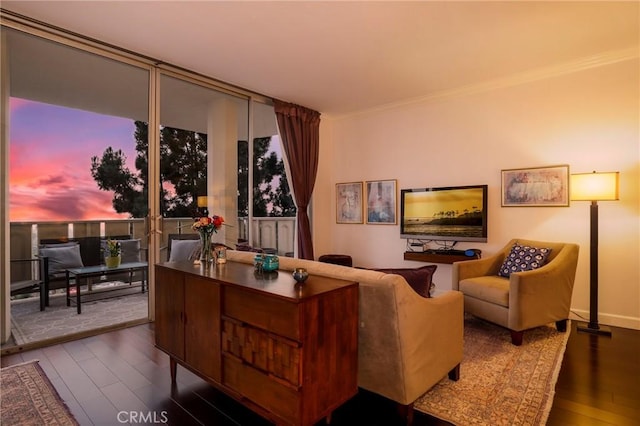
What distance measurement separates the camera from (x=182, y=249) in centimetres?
400

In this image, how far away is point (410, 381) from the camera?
1.84 metres

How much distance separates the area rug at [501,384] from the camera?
6.34 feet

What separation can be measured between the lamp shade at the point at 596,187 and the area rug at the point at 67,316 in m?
4.59

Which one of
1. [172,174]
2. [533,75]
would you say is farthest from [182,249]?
[533,75]

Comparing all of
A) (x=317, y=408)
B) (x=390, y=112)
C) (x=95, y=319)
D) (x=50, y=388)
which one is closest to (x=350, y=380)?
(x=317, y=408)

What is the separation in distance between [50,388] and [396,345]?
2251 millimetres

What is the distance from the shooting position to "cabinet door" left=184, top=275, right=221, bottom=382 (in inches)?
76.2

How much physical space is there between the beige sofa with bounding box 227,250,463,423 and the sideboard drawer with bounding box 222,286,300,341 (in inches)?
17.0

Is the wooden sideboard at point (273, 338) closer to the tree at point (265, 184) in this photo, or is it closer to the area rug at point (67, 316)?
the area rug at point (67, 316)

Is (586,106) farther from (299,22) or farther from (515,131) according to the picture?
(299,22)

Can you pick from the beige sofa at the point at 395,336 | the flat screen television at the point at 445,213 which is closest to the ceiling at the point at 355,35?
the flat screen television at the point at 445,213

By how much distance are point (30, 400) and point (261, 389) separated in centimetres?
154

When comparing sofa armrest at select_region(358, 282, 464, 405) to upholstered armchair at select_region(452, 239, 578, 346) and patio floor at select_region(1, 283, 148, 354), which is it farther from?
patio floor at select_region(1, 283, 148, 354)

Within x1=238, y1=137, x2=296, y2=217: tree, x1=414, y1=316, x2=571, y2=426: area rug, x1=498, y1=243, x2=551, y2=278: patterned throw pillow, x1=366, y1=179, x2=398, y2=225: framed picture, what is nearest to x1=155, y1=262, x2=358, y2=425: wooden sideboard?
x1=414, y1=316, x2=571, y2=426: area rug
